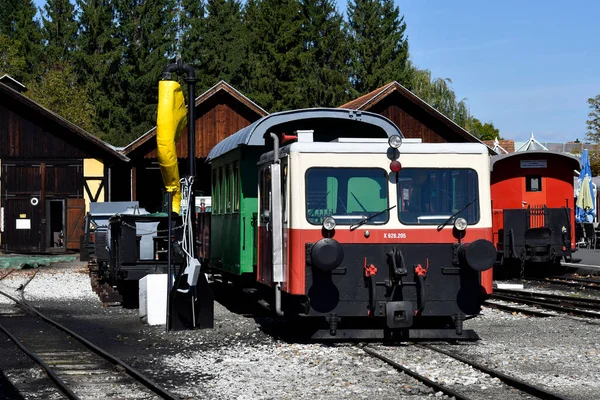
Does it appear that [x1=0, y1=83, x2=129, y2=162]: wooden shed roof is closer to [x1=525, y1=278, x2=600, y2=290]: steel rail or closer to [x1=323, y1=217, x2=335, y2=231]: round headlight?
[x1=525, y1=278, x2=600, y2=290]: steel rail

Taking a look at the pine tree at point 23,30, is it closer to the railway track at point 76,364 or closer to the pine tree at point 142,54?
the pine tree at point 142,54

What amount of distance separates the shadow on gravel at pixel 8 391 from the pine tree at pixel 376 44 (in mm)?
57509

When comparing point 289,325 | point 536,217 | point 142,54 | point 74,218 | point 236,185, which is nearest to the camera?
point 289,325

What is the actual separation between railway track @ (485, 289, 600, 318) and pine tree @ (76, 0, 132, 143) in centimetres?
4894

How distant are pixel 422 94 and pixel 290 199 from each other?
58557mm

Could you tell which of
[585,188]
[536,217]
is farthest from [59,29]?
[536,217]

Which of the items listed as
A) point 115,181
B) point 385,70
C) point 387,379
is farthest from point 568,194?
point 385,70

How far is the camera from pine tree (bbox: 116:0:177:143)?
66875 mm

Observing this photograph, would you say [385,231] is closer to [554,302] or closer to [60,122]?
[554,302]

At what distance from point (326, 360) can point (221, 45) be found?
61.7 meters

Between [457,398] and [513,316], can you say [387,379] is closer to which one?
[457,398]

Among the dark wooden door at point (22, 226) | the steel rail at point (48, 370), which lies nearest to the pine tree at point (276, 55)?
the dark wooden door at point (22, 226)

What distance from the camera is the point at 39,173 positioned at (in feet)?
131

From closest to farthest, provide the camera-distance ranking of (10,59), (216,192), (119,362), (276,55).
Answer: (119,362)
(216,192)
(276,55)
(10,59)
